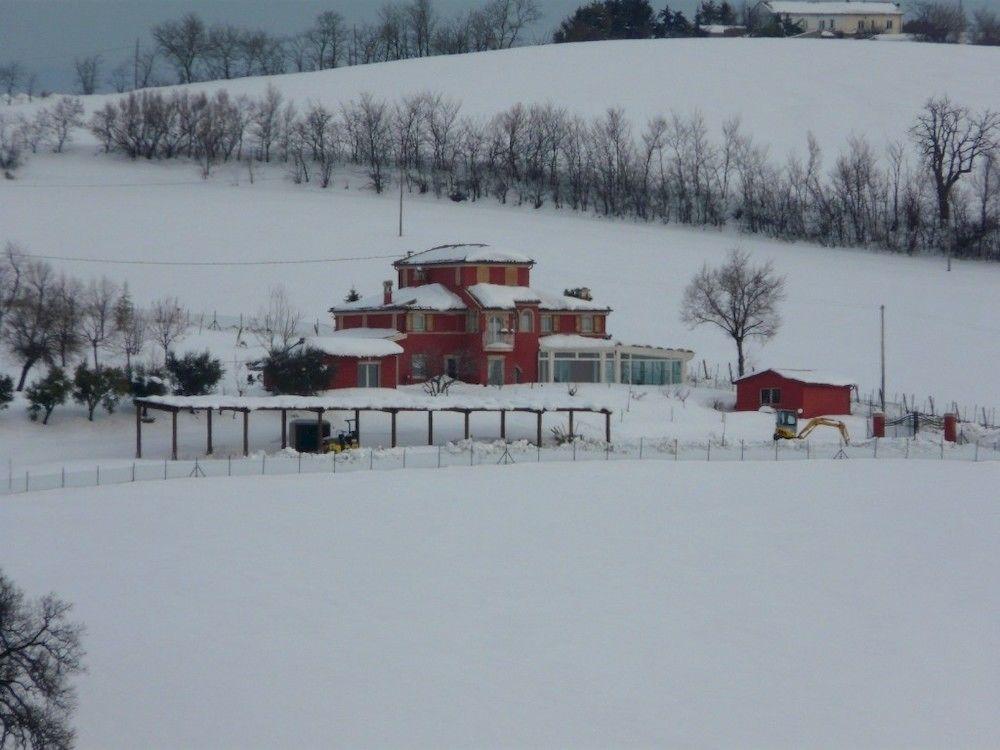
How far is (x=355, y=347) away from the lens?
4719 cm

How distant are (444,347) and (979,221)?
4084 centimetres

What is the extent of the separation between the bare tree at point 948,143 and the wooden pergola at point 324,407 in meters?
47.4

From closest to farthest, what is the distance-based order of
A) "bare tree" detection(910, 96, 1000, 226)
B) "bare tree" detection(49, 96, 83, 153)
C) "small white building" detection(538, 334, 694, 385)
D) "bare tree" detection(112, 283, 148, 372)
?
"bare tree" detection(112, 283, 148, 372) < "small white building" detection(538, 334, 694, 385) < "bare tree" detection(910, 96, 1000, 226) < "bare tree" detection(49, 96, 83, 153)

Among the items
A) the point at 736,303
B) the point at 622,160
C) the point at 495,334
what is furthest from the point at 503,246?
the point at 495,334

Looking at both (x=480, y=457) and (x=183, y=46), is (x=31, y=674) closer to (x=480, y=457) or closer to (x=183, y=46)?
(x=480, y=457)

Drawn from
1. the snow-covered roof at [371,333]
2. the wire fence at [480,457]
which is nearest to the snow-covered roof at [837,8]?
the snow-covered roof at [371,333]

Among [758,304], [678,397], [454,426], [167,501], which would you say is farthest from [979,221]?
[167,501]

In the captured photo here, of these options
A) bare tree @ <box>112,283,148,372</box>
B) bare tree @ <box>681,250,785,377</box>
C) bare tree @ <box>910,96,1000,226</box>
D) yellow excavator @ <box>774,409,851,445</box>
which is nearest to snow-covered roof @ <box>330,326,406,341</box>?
bare tree @ <box>112,283,148,372</box>

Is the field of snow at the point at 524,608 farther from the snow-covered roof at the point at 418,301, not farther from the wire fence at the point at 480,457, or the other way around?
the snow-covered roof at the point at 418,301

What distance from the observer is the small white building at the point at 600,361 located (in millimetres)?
51625

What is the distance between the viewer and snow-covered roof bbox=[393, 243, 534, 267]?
175 feet

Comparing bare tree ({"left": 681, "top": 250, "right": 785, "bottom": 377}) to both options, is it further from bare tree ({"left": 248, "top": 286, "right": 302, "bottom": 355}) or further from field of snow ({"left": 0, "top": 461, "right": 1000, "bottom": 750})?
field of snow ({"left": 0, "top": 461, "right": 1000, "bottom": 750})

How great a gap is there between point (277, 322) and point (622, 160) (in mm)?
40039

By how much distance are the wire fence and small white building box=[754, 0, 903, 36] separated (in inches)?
5105
